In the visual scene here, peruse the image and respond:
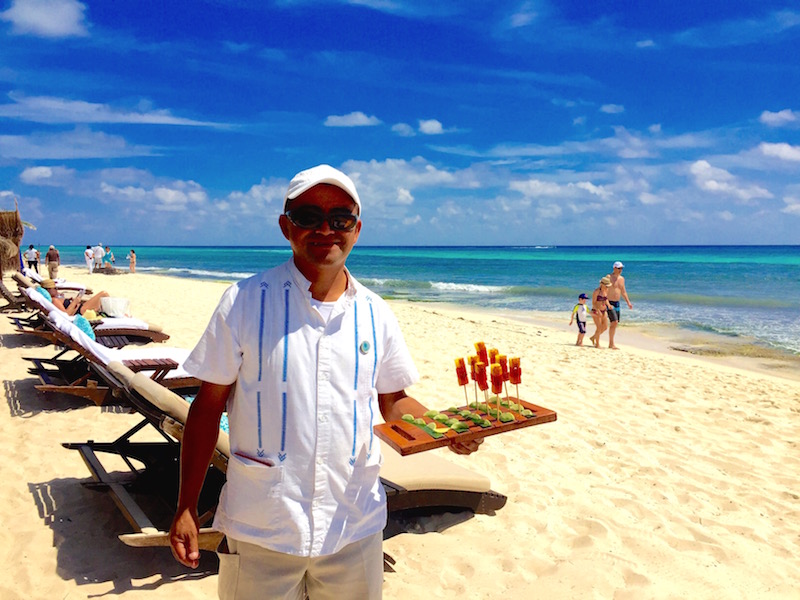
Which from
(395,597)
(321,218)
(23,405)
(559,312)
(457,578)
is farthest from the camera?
(559,312)

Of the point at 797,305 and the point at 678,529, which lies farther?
the point at 797,305

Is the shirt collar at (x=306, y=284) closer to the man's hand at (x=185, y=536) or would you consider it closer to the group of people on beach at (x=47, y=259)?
the man's hand at (x=185, y=536)

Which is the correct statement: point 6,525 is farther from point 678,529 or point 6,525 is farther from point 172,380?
point 678,529

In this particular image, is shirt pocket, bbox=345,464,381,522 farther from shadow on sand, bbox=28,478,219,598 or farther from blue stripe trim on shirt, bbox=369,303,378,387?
shadow on sand, bbox=28,478,219,598

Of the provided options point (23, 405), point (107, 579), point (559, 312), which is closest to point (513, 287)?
point (559, 312)

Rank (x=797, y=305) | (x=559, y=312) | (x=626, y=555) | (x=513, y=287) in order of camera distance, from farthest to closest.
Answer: (x=513, y=287) → (x=797, y=305) → (x=559, y=312) → (x=626, y=555)

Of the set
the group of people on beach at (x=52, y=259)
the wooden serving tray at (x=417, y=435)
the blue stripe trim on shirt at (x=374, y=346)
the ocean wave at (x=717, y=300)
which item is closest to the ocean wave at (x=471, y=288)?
the ocean wave at (x=717, y=300)

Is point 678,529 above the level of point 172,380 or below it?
below

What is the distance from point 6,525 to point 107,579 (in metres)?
1.07

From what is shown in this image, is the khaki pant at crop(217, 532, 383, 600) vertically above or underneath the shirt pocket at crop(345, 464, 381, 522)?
underneath

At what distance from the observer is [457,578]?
11.5 ft

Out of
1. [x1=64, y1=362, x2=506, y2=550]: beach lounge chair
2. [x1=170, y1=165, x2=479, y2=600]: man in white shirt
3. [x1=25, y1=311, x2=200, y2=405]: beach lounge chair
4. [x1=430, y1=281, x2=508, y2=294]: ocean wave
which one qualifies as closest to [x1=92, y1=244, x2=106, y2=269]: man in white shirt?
[x1=430, y1=281, x2=508, y2=294]: ocean wave

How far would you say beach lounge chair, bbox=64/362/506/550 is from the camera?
3488mm

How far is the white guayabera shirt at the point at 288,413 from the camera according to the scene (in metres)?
1.57
